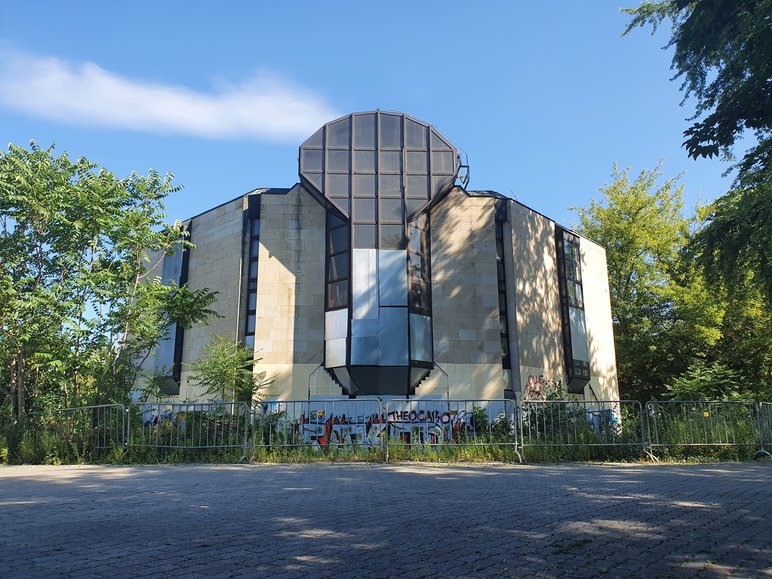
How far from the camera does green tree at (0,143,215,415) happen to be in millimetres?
14031

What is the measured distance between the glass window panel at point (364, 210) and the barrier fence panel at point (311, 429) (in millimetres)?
12633

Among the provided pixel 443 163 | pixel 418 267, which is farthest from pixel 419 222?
pixel 443 163

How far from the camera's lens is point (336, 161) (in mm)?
26344

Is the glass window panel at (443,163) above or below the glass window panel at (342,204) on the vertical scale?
above

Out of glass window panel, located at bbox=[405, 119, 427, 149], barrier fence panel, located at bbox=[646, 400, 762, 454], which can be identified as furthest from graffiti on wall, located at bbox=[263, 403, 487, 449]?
glass window panel, located at bbox=[405, 119, 427, 149]

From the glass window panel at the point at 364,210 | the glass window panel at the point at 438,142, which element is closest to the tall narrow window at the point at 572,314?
the glass window panel at the point at 438,142

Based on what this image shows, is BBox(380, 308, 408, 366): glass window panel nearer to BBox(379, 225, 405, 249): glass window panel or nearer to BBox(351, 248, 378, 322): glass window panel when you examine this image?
BBox(351, 248, 378, 322): glass window panel

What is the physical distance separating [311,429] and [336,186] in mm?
14605

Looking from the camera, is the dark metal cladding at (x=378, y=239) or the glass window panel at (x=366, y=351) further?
the dark metal cladding at (x=378, y=239)

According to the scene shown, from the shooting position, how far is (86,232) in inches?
585

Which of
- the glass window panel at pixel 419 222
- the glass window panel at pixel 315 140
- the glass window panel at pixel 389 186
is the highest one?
the glass window panel at pixel 315 140

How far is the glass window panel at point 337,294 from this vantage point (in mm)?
25656

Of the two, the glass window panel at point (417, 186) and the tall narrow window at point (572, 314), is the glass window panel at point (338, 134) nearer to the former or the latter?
the glass window panel at point (417, 186)

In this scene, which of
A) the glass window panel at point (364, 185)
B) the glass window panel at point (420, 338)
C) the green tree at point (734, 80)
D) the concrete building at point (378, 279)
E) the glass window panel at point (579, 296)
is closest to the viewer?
the green tree at point (734, 80)
